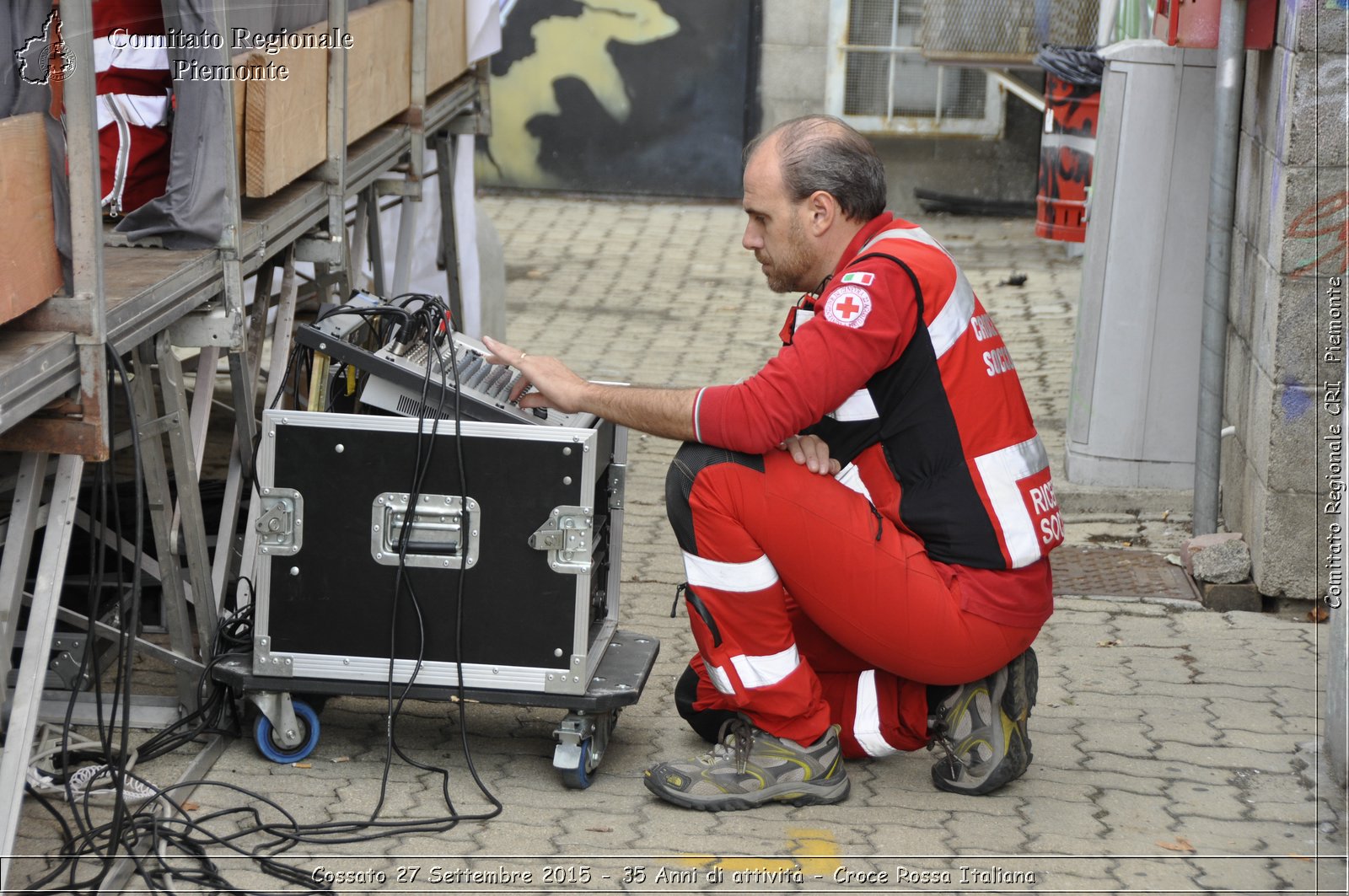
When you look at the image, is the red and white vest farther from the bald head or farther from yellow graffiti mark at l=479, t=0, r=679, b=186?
yellow graffiti mark at l=479, t=0, r=679, b=186

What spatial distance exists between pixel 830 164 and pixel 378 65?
237 cm

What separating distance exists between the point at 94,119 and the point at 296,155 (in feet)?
4.04

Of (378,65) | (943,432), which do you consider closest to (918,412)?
(943,432)

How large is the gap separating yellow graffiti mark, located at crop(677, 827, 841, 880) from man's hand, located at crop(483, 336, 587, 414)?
99 centimetres

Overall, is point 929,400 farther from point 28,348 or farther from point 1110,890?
point 28,348

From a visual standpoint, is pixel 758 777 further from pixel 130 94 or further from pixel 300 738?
pixel 130 94

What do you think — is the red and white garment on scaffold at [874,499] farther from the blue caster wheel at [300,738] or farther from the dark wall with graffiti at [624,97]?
the dark wall with graffiti at [624,97]

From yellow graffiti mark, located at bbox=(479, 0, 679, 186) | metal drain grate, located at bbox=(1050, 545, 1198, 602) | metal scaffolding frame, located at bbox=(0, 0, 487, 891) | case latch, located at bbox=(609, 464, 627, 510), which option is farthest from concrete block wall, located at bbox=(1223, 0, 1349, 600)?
yellow graffiti mark, located at bbox=(479, 0, 679, 186)

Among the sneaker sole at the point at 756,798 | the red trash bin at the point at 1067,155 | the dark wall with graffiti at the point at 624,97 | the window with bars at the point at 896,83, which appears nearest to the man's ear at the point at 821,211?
the sneaker sole at the point at 756,798

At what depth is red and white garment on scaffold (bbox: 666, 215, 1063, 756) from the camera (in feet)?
10.6

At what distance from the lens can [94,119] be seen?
300 centimetres

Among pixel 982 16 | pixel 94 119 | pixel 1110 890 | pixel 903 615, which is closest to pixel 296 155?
pixel 94 119

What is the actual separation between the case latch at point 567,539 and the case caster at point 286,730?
0.72 m

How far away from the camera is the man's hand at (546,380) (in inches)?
131
